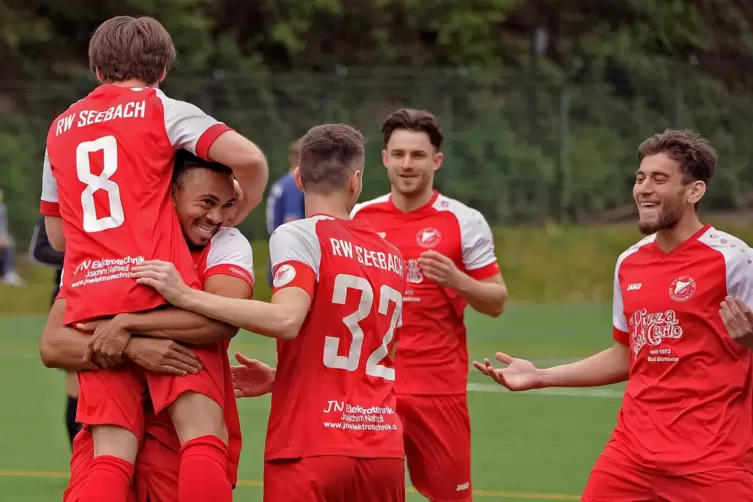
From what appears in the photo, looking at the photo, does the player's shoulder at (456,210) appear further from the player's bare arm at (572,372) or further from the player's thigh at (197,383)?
the player's thigh at (197,383)

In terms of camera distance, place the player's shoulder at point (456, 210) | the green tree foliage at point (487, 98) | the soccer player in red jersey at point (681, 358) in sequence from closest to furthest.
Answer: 1. the soccer player in red jersey at point (681, 358)
2. the player's shoulder at point (456, 210)
3. the green tree foliage at point (487, 98)

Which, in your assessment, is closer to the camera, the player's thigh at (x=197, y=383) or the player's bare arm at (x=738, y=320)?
the player's thigh at (x=197, y=383)

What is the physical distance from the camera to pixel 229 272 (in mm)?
5035

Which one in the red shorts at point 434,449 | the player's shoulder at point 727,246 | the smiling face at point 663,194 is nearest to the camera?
the player's shoulder at point 727,246

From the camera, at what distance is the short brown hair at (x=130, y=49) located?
16.5ft

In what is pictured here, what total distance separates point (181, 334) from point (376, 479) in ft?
3.00

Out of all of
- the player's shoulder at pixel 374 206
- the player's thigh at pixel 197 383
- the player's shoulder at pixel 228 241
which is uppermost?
the player's shoulder at pixel 374 206

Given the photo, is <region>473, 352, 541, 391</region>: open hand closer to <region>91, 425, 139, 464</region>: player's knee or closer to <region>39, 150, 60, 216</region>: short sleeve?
<region>91, 425, 139, 464</region>: player's knee

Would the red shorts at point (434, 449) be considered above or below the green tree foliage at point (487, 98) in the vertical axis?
below

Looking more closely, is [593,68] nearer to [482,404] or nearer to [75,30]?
[75,30]

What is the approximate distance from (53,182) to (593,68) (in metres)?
22.0

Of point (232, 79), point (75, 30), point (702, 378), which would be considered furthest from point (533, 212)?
point (702, 378)

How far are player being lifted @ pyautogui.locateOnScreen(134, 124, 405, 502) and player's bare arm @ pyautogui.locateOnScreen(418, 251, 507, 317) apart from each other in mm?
1624

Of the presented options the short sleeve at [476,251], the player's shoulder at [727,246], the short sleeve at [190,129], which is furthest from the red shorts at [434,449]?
the short sleeve at [190,129]
